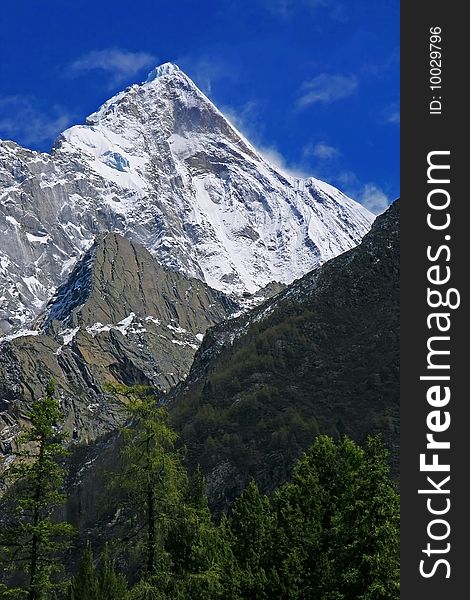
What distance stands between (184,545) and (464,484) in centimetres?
2141

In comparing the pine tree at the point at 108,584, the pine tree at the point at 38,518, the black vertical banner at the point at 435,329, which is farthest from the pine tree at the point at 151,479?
the pine tree at the point at 108,584

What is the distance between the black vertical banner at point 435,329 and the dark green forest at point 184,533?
13598mm

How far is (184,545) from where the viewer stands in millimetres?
32344

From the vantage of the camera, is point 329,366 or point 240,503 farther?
point 329,366

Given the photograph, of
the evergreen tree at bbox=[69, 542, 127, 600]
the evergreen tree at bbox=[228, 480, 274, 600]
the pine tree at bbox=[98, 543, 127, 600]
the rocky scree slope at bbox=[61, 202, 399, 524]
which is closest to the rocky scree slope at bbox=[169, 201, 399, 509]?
the rocky scree slope at bbox=[61, 202, 399, 524]

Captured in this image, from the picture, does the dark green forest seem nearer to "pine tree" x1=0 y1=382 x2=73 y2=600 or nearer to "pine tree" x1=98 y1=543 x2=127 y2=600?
"pine tree" x1=0 y1=382 x2=73 y2=600

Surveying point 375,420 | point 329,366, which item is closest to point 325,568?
point 375,420

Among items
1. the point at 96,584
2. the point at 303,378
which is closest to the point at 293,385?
the point at 303,378

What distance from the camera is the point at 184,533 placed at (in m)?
28.2

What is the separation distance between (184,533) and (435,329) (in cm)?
1764

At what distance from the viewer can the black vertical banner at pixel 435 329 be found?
12.6 meters

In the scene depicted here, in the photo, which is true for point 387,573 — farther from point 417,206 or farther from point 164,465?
point 417,206

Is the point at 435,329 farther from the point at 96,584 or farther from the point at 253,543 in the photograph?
the point at 96,584

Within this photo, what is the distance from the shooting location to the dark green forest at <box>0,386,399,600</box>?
26.3m
